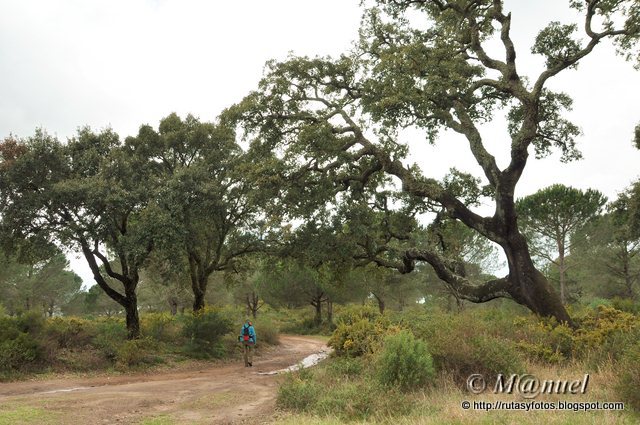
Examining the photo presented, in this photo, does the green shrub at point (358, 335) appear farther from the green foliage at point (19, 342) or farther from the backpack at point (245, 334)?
the green foliage at point (19, 342)

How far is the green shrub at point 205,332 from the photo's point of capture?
21219mm

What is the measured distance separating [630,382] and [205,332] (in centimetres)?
1812

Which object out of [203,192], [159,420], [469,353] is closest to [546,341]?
[469,353]

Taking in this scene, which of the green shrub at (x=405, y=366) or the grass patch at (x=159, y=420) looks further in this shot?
the green shrub at (x=405, y=366)

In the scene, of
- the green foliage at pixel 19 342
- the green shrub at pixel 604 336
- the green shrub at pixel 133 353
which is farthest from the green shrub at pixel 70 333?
the green shrub at pixel 604 336

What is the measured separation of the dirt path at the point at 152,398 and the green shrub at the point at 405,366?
254cm

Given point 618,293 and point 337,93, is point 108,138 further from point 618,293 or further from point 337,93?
point 618,293

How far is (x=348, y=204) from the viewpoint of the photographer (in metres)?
19.6

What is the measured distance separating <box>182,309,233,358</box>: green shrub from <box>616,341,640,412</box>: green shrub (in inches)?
682

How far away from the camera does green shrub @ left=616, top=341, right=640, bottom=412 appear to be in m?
6.97

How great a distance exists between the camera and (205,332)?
21.7 m

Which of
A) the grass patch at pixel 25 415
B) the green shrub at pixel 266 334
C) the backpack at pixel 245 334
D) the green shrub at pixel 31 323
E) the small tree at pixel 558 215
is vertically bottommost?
the green shrub at pixel 266 334

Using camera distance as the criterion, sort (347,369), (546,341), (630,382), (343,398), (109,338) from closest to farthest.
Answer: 1. (630,382)
2. (343,398)
3. (347,369)
4. (546,341)
5. (109,338)

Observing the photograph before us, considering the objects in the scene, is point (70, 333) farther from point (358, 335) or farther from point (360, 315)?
point (358, 335)
